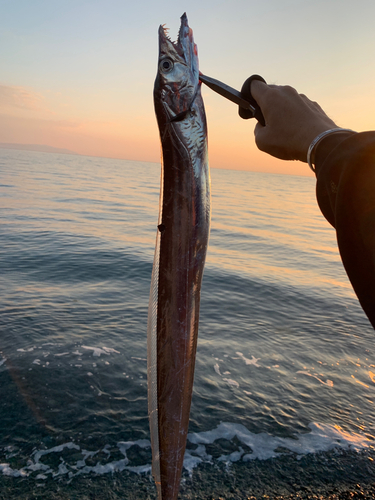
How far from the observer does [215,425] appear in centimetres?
472

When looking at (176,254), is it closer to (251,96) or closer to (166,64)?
(166,64)

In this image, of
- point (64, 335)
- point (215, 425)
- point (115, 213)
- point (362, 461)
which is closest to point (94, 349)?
point (64, 335)

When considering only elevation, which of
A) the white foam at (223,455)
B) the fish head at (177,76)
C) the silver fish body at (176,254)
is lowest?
the white foam at (223,455)

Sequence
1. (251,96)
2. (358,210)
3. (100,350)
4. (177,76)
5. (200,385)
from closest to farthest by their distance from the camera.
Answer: (358,210) < (177,76) < (251,96) < (200,385) < (100,350)

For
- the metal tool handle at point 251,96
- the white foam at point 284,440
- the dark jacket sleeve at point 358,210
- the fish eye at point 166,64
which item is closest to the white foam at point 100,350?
the white foam at point 284,440

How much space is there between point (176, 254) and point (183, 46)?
3.18 ft

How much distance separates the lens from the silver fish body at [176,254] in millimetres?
1429

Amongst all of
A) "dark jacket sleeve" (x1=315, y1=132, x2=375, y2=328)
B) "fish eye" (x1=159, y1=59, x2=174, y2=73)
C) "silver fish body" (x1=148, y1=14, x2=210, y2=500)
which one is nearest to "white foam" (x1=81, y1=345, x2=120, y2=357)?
"silver fish body" (x1=148, y1=14, x2=210, y2=500)

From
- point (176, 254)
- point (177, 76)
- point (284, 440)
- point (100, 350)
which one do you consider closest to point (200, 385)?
point (284, 440)

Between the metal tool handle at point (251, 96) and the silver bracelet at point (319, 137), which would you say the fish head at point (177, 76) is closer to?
the metal tool handle at point (251, 96)

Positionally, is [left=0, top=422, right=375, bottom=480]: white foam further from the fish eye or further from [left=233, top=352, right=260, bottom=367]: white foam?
the fish eye

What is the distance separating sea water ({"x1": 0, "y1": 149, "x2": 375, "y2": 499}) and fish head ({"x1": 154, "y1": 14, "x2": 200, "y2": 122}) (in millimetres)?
3789

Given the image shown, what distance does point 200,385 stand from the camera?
561cm

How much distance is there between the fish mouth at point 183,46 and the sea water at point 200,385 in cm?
395
